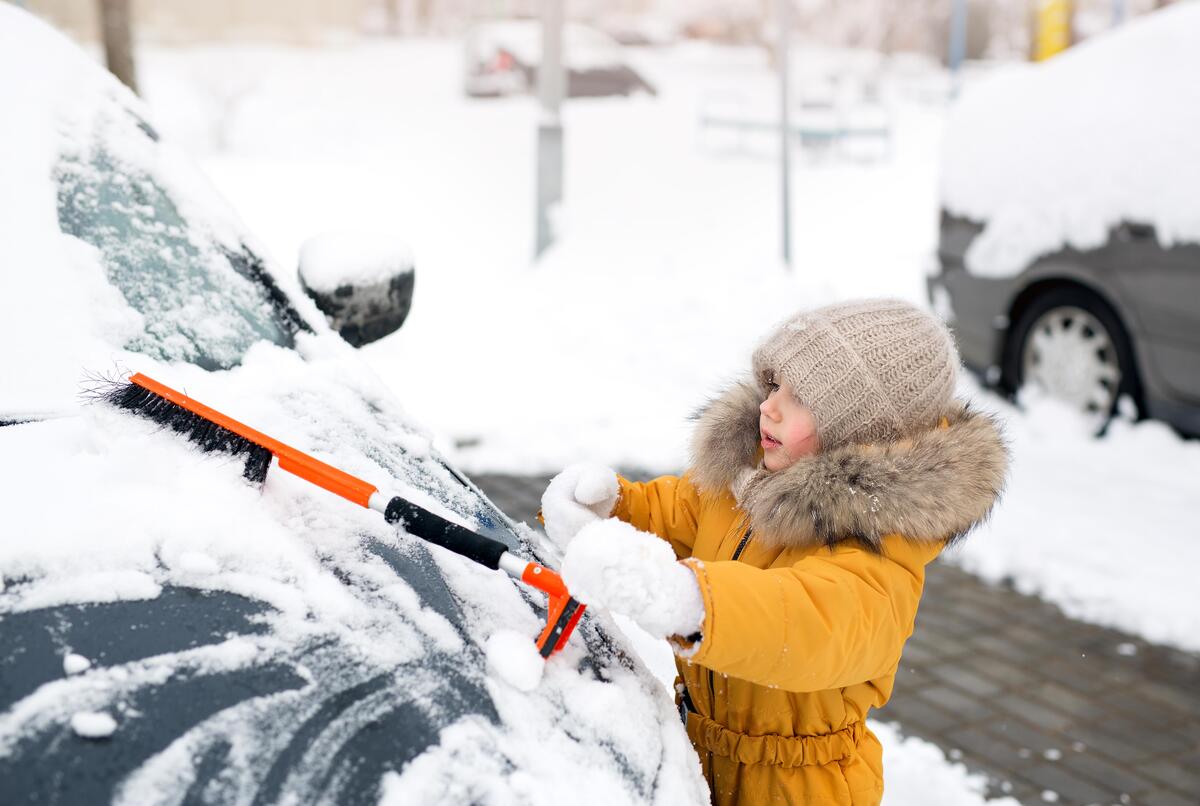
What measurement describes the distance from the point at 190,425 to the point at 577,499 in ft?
2.19

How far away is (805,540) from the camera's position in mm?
1775

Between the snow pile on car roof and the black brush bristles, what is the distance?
462 centimetres

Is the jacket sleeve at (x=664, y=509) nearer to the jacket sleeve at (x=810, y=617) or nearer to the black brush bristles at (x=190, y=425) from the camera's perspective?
the jacket sleeve at (x=810, y=617)

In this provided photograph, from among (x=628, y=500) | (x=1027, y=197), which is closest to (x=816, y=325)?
(x=628, y=500)

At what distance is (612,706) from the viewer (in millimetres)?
1498

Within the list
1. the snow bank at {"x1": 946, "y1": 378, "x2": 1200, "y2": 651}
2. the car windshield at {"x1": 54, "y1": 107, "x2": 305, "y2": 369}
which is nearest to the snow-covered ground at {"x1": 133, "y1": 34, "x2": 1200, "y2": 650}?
the snow bank at {"x1": 946, "y1": 378, "x2": 1200, "y2": 651}

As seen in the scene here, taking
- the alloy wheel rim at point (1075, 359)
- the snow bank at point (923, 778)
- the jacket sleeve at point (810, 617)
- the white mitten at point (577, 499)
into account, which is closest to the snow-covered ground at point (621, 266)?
the alloy wheel rim at point (1075, 359)

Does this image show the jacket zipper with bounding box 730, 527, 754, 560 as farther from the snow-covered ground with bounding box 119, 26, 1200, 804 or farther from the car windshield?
the car windshield

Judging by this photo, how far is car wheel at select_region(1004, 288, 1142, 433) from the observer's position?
5652 millimetres

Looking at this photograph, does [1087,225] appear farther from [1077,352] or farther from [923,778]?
[923,778]

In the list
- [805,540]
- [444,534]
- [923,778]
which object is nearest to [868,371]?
[805,540]

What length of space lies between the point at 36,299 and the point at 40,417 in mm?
331

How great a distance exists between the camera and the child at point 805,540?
60.1 inches

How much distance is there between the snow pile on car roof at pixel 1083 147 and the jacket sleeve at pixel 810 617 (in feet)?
13.3
